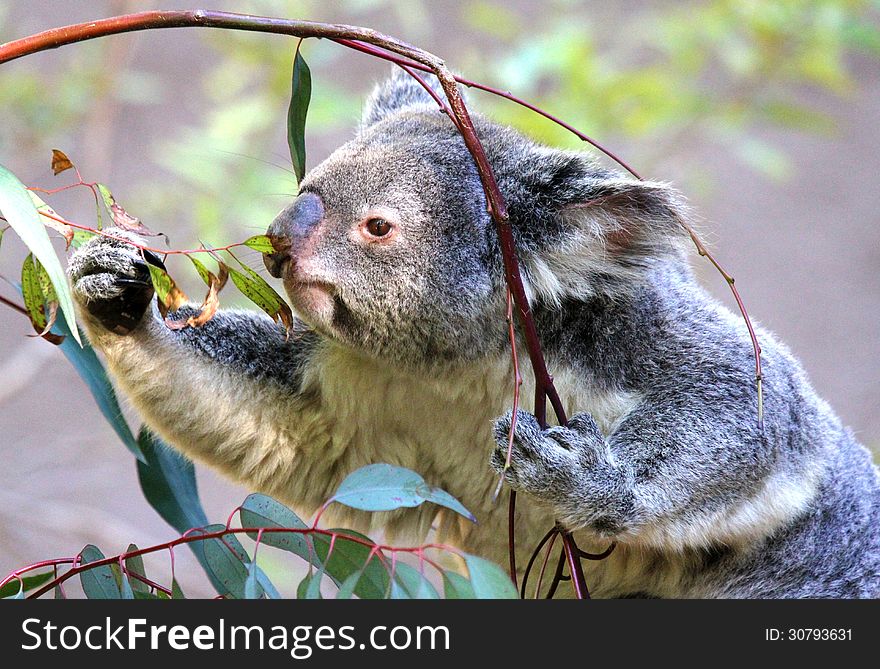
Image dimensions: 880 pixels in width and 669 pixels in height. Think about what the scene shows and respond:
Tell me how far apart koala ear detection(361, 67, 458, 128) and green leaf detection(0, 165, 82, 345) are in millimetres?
1361

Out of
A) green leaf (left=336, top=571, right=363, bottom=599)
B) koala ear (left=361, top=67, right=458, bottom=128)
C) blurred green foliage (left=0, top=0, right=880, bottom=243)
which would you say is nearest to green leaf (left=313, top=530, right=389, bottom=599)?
green leaf (left=336, top=571, right=363, bottom=599)

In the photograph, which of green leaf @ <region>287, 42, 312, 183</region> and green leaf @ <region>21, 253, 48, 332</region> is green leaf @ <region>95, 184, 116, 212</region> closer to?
green leaf @ <region>21, 253, 48, 332</region>

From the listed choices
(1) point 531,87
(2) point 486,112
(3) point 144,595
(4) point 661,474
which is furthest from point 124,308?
(1) point 531,87

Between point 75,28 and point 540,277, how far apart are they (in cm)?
103

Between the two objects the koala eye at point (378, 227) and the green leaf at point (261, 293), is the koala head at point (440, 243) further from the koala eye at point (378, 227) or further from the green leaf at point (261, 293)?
the green leaf at point (261, 293)

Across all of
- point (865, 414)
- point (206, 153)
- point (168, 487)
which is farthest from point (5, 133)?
point (865, 414)

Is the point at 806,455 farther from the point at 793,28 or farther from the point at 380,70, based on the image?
the point at 380,70

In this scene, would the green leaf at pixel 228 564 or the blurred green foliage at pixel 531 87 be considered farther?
the blurred green foliage at pixel 531 87

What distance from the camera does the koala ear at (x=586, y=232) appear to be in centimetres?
191

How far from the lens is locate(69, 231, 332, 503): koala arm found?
7.10ft

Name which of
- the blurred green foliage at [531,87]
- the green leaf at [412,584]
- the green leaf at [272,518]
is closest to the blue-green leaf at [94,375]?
the green leaf at [272,518]

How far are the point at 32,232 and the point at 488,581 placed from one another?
2.53ft

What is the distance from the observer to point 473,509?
2.33 metres

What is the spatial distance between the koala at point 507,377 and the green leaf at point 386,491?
263 millimetres
